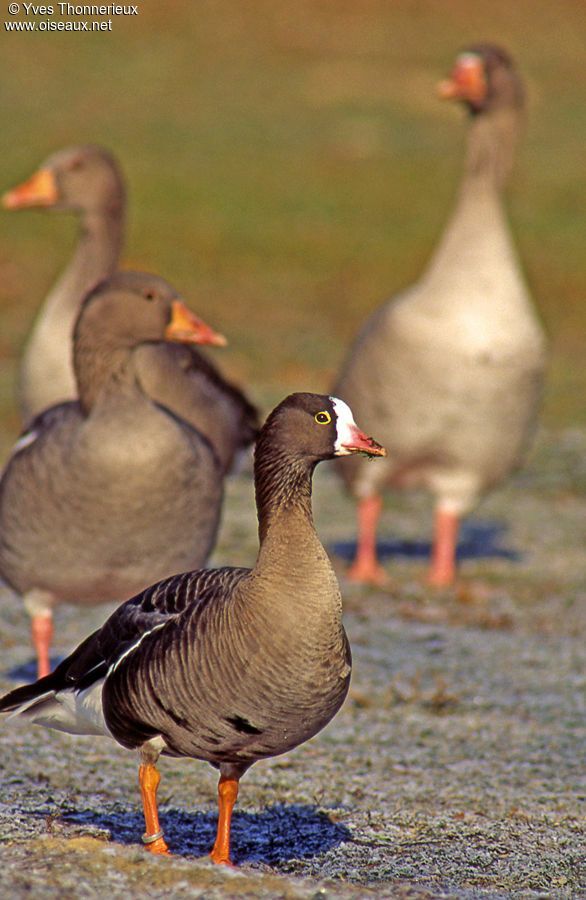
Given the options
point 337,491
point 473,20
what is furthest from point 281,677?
point 473,20

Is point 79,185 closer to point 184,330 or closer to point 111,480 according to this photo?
point 184,330

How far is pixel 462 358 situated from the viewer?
1078 centimetres

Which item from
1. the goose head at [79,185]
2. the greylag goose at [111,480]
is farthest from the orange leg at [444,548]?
the greylag goose at [111,480]

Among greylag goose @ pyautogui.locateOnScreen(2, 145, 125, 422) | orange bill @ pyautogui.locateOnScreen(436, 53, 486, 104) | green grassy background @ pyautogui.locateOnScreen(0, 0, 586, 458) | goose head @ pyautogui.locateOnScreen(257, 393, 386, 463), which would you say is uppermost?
green grassy background @ pyautogui.locateOnScreen(0, 0, 586, 458)

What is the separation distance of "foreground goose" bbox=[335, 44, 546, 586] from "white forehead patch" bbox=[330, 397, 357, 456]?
18.9 feet

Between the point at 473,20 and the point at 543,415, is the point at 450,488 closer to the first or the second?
the point at 543,415

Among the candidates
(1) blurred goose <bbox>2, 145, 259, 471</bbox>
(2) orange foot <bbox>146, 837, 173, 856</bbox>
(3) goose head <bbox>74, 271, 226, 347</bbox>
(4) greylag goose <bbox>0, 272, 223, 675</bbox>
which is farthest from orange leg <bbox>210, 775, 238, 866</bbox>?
(1) blurred goose <bbox>2, 145, 259, 471</bbox>

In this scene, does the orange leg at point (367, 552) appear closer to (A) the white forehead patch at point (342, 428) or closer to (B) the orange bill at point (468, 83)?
(B) the orange bill at point (468, 83)

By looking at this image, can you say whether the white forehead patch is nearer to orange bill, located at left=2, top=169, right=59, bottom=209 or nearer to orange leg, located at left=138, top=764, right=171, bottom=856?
orange leg, located at left=138, top=764, right=171, bottom=856

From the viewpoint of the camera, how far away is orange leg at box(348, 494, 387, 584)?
11695mm

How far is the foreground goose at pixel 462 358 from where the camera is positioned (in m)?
10.8

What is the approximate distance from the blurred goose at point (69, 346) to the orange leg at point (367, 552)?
273 centimetres

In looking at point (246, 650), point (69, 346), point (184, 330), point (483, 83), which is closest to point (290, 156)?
point (483, 83)

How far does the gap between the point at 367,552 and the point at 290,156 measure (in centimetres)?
3098
